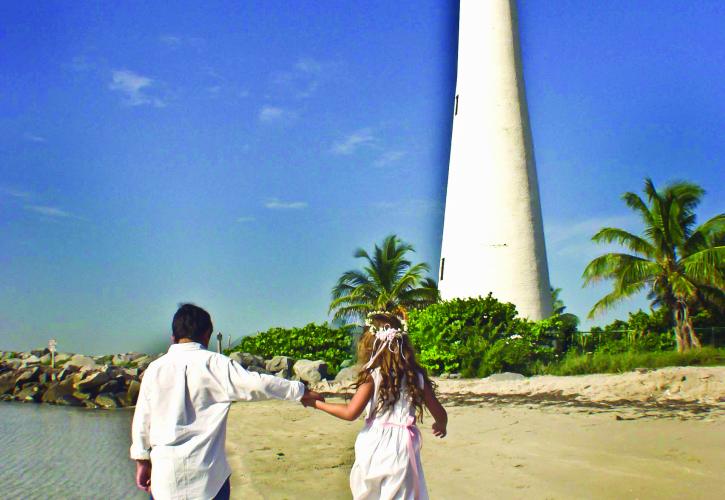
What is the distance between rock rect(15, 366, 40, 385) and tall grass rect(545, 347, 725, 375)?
17.3 m

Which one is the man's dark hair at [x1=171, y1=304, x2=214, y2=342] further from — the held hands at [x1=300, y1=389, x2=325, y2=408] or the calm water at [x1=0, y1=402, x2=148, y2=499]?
the calm water at [x1=0, y1=402, x2=148, y2=499]

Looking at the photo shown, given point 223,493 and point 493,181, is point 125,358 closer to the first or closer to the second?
point 493,181

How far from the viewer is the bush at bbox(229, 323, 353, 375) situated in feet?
81.5

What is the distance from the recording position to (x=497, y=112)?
2425 cm

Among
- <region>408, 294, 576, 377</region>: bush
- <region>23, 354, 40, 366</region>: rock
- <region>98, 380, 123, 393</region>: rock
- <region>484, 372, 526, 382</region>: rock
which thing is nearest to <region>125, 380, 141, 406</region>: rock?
<region>98, 380, 123, 393</region>: rock

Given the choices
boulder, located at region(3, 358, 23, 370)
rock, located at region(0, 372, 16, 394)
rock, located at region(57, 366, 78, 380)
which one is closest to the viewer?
rock, located at region(57, 366, 78, 380)

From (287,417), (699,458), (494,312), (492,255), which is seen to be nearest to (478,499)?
(699,458)

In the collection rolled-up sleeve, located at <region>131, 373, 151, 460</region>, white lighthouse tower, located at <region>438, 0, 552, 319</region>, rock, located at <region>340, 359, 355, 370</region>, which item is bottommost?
rolled-up sleeve, located at <region>131, 373, 151, 460</region>

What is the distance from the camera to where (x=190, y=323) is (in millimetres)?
4238

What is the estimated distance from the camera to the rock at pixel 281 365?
74.5ft

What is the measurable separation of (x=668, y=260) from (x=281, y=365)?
12.7 metres

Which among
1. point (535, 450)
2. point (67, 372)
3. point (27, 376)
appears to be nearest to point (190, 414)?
point (535, 450)

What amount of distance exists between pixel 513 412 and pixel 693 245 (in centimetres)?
1527

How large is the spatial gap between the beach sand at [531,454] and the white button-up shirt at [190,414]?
373cm
